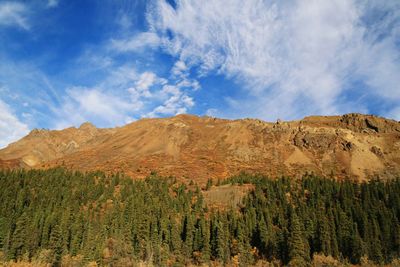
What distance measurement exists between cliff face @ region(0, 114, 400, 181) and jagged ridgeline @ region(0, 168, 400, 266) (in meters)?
26.8

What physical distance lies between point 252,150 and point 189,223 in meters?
86.7

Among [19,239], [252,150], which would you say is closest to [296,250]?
[19,239]

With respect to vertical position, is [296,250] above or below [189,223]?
below

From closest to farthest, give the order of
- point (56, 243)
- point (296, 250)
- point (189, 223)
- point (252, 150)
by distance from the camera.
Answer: point (296, 250)
point (56, 243)
point (189, 223)
point (252, 150)

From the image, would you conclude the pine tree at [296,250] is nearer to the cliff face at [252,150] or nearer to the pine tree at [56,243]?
the pine tree at [56,243]

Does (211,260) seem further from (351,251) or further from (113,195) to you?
(113,195)

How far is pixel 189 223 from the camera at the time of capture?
84.1 metres

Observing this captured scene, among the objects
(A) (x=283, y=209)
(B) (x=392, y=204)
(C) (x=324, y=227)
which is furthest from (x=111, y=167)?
(B) (x=392, y=204)

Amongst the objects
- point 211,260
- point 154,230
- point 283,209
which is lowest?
point 211,260

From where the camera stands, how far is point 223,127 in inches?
7539

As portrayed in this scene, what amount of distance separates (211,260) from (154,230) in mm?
15638

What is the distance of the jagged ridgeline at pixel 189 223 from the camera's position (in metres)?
73.2

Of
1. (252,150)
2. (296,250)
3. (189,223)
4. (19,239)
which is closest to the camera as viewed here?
(296,250)

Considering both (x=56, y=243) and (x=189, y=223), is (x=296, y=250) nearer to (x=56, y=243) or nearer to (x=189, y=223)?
(x=189, y=223)
